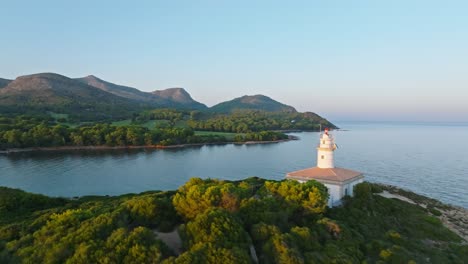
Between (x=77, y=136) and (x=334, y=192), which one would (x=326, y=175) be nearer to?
(x=334, y=192)

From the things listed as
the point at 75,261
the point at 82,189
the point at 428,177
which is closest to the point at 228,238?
the point at 75,261

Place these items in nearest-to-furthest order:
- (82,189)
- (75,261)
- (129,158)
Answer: (75,261) → (82,189) → (129,158)

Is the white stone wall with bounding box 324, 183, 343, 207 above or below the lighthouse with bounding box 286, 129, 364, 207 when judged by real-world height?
below

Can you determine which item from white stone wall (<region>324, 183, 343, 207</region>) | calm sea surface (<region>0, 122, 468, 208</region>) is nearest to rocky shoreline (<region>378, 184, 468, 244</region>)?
calm sea surface (<region>0, 122, 468, 208</region>)

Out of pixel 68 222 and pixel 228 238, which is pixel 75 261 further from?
pixel 228 238

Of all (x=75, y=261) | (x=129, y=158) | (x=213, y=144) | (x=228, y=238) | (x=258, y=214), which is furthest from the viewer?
(x=213, y=144)

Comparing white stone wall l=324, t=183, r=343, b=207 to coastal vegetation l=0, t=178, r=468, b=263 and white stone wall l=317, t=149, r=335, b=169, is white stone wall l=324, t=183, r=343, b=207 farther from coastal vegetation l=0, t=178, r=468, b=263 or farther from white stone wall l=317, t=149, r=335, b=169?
white stone wall l=317, t=149, r=335, b=169
